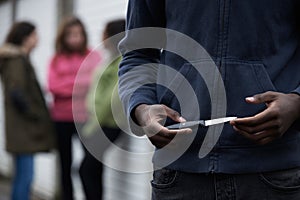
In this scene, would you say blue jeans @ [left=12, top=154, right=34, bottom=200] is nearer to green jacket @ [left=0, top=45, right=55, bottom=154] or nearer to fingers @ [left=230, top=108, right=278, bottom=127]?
green jacket @ [left=0, top=45, right=55, bottom=154]

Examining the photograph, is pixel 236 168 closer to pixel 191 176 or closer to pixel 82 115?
pixel 191 176

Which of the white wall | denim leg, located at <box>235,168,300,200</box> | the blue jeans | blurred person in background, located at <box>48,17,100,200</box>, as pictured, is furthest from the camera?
the white wall

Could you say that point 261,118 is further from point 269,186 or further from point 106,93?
point 106,93

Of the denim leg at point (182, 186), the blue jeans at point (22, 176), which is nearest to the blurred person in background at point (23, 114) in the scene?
the blue jeans at point (22, 176)

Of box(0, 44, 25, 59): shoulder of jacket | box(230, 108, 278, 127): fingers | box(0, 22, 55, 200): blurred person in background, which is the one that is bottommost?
box(0, 22, 55, 200): blurred person in background

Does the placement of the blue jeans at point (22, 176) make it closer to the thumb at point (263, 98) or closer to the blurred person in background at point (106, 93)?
the blurred person in background at point (106, 93)

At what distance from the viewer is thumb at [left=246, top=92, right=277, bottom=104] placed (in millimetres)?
1663

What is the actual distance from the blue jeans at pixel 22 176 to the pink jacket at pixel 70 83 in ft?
1.48

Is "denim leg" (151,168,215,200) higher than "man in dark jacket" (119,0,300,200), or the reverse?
"man in dark jacket" (119,0,300,200)

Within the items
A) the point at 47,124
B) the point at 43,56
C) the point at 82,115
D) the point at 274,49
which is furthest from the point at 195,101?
the point at 43,56

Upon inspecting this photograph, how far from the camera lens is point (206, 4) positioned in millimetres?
1834

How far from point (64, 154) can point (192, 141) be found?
4.14 m

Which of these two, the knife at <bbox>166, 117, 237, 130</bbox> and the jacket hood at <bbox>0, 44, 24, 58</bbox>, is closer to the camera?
the knife at <bbox>166, 117, 237, 130</bbox>

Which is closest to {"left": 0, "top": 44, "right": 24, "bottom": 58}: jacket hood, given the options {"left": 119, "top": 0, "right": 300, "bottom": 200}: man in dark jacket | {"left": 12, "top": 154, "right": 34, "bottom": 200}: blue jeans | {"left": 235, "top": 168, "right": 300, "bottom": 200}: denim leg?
{"left": 12, "top": 154, "right": 34, "bottom": 200}: blue jeans
